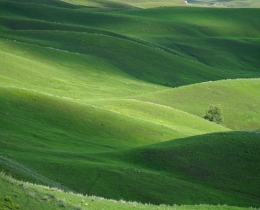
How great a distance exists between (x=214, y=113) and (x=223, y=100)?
40.1 feet

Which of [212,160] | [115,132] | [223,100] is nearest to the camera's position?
[212,160]

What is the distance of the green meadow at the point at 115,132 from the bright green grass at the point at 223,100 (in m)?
0.25

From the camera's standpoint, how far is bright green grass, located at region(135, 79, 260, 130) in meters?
95.8

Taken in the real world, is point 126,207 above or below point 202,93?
above

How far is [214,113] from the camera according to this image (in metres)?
90.2

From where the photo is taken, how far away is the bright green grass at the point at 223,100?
95.8 meters

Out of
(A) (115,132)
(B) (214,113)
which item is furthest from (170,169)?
(B) (214,113)

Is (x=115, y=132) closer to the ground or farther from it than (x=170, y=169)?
closer to the ground

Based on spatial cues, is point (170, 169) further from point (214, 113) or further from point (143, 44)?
point (143, 44)

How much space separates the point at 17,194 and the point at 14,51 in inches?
3698

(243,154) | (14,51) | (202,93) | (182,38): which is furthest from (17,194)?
(182,38)

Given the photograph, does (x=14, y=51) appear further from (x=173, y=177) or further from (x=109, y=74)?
(x=173, y=177)

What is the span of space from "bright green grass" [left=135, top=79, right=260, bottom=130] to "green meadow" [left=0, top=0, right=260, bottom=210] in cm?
25

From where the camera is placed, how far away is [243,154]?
167 feet
